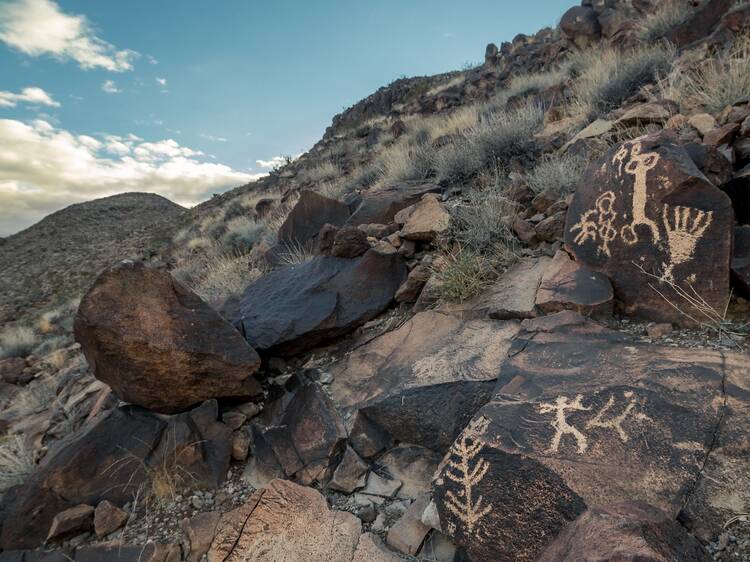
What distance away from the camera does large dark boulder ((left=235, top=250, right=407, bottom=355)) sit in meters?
3.56

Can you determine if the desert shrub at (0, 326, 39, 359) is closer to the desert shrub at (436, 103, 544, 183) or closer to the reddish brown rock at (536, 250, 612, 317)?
the desert shrub at (436, 103, 544, 183)

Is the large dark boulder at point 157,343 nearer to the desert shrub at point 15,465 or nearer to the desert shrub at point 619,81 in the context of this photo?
the desert shrub at point 15,465

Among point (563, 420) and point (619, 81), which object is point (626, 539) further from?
point (619, 81)

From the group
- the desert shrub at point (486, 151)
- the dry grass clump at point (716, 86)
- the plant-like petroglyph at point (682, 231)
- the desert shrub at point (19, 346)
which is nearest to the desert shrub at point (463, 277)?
the plant-like petroglyph at point (682, 231)

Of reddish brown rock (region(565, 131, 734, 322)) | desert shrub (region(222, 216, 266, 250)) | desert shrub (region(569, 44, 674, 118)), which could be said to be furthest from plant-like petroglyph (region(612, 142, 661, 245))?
desert shrub (region(222, 216, 266, 250))

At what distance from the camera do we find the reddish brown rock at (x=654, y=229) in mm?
2340

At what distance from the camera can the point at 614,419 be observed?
1.76 m

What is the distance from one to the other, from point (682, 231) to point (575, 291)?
62 centimetres

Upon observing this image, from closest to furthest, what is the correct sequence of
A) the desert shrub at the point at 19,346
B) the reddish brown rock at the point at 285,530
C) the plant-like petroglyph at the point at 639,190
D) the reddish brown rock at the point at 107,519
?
→ the reddish brown rock at the point at 285,530, the plant-like petroglyph at the point at 639,190, the reddish brown rock at the point at 107,519, the desert shrub at the point at 19,346

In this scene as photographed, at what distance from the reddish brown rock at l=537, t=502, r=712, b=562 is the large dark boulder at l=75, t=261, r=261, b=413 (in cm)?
242

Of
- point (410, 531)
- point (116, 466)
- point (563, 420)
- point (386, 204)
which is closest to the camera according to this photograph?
point (563, 420)

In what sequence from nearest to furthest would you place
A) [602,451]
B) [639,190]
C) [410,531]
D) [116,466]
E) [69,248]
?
1. [602,451]
2. [410,531]
3. [639,190]
4. [116,466]
5. [69,248]

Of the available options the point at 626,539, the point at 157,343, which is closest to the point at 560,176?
the point at 626,539

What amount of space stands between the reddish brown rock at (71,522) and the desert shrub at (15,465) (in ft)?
2.42
